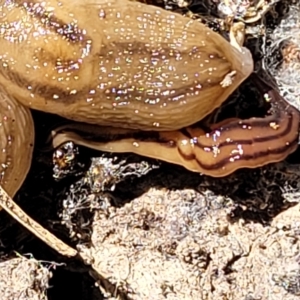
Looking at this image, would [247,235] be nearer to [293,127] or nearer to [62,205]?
[293,127]

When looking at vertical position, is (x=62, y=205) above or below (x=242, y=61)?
below

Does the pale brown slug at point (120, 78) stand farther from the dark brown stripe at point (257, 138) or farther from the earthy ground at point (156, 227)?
the earthy ground at point (156, 227)

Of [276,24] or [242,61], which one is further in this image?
[276,24]

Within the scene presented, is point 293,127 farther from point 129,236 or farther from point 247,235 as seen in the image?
point 129,236

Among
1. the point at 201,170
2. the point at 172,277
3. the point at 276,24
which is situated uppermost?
the point at 276,24

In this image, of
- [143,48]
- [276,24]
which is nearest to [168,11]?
[143,48]

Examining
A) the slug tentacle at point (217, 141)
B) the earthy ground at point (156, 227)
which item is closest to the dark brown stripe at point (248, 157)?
the slug tentacle at point (217, 141)
